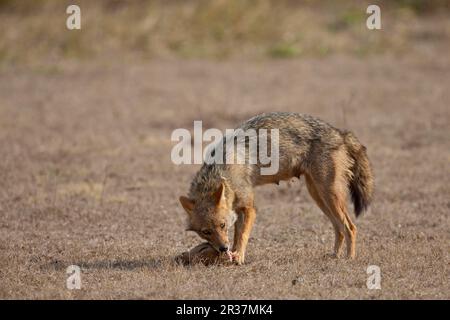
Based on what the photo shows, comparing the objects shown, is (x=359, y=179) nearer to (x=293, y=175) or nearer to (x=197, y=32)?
(x=293, y=175)

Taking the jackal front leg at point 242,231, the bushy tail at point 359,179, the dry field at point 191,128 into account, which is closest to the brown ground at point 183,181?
the dry field at point 191,128

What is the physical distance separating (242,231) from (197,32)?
16.8 meters

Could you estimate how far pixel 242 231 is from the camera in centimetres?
887

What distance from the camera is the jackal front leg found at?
8693mm

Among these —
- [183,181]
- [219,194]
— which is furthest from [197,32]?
[219,194]

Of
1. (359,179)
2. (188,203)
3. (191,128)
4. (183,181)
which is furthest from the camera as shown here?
(191,128)

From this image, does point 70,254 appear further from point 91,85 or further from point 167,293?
point 91,85

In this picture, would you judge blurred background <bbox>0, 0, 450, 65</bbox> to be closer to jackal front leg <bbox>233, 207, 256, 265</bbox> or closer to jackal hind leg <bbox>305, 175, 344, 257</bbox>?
jackal hind leg <bbox>305, 175, 344, 257</bbox>

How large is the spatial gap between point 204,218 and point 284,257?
3.52 ft

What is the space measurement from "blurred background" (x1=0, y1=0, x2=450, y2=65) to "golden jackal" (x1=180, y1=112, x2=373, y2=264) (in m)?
14.7

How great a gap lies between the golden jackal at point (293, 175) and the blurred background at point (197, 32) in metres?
14.7

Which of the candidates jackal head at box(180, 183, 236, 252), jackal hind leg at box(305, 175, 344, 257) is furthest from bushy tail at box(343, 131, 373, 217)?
jackal head at box(180, 183, 236, 252)

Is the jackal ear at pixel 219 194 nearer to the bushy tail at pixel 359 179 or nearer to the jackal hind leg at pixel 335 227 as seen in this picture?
the jackal hind leg at pixel 335 227

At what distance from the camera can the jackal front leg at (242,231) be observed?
8693mm
